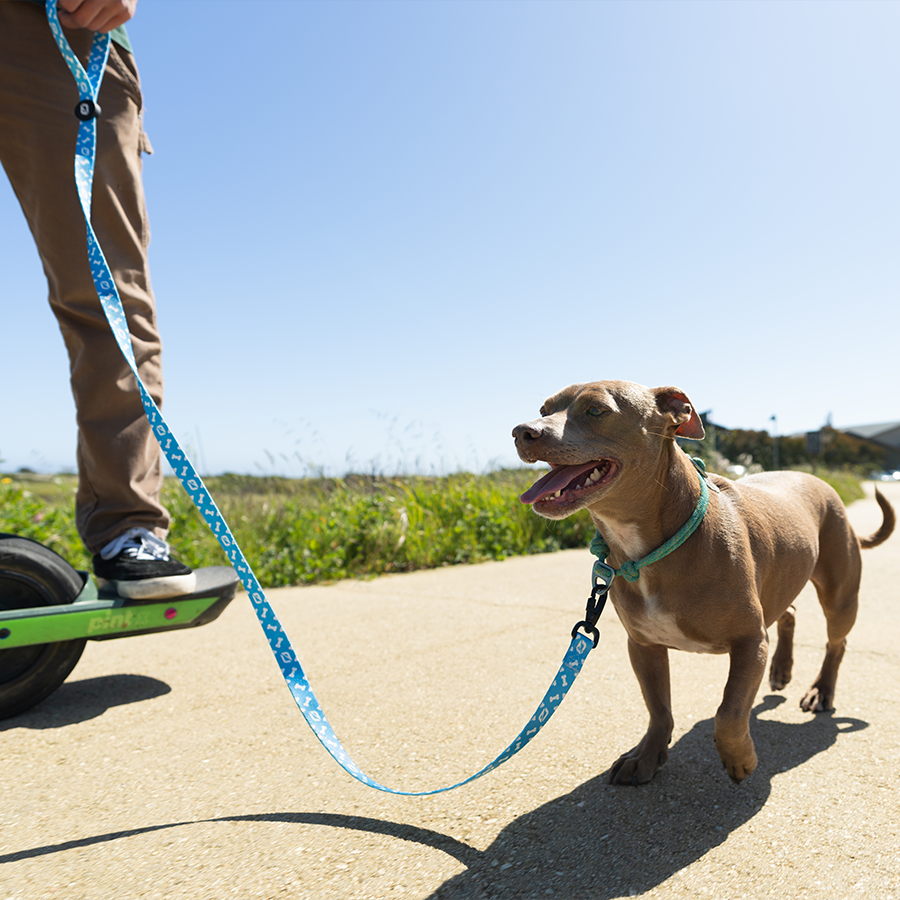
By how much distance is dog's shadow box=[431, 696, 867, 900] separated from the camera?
1.43m

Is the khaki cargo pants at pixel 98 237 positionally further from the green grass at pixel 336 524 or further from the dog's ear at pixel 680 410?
the green grass at pixel 336 524

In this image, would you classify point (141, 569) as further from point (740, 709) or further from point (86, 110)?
point (740, 709)

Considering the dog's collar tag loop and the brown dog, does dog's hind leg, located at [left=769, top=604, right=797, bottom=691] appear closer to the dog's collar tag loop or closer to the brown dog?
the brown dog

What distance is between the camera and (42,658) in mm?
2434

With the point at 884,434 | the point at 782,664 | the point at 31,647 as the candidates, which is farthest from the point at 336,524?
the point at 884,434

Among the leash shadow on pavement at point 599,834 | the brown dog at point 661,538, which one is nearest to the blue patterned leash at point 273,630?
the leash shadow on pavement at point 599,834

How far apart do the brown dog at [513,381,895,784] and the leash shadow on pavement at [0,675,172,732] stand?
1.86 m

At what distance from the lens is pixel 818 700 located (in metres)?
2.47

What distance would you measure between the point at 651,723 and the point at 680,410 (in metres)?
0.95

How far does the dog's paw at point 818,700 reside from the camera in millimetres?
2459

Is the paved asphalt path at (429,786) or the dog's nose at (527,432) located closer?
the paved asphalt path at (429,786)

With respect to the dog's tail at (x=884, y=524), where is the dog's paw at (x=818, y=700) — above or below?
below

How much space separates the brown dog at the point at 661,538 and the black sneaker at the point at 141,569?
1470 millimetres

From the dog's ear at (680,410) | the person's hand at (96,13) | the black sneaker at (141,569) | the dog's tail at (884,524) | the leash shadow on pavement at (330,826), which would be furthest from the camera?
the dog's tail at (884,524)
